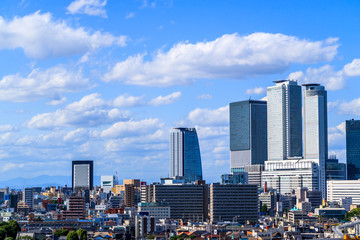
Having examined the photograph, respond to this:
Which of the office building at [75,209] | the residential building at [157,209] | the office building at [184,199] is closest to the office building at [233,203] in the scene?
the office building at [184,199]

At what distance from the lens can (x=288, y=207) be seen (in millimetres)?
195000

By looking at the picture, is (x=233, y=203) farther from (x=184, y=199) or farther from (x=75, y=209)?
(x=75, y=209)

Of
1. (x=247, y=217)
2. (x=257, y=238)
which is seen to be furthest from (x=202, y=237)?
(x=247, y=217)

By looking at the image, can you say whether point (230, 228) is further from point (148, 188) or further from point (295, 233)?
point (148, 188)

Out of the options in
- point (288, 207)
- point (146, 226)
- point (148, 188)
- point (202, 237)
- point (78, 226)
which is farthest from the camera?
point (288, 207)

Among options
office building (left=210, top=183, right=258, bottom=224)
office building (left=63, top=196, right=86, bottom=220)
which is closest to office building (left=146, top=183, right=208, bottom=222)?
office building (left=210, top=183, right=258, bottom=224)

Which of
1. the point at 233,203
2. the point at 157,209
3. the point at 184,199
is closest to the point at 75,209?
the point at 157,209

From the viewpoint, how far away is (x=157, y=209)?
149 metres

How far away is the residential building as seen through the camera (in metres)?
147

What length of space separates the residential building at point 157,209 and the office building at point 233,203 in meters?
9.14

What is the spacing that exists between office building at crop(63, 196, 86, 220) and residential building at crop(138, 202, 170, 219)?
12381 mm

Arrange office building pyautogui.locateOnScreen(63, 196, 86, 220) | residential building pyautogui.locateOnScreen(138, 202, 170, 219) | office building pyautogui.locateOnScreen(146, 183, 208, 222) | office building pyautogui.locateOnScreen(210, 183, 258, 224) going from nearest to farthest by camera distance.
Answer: residential building pyautogui.locateOnScreen(138, 202, 170, 219), office building pyautogui.locateOnScreen(63, 196, 86, 220), office building pyautogui.locateOnScreen(210, 183, 258, 224), office building pyautogui.locateOnScreen(146, 183, 208, 222)

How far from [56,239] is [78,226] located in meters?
24.5

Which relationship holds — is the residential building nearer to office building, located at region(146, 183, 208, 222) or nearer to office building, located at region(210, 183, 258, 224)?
office building, located at region(146, 183, 208, 222)
